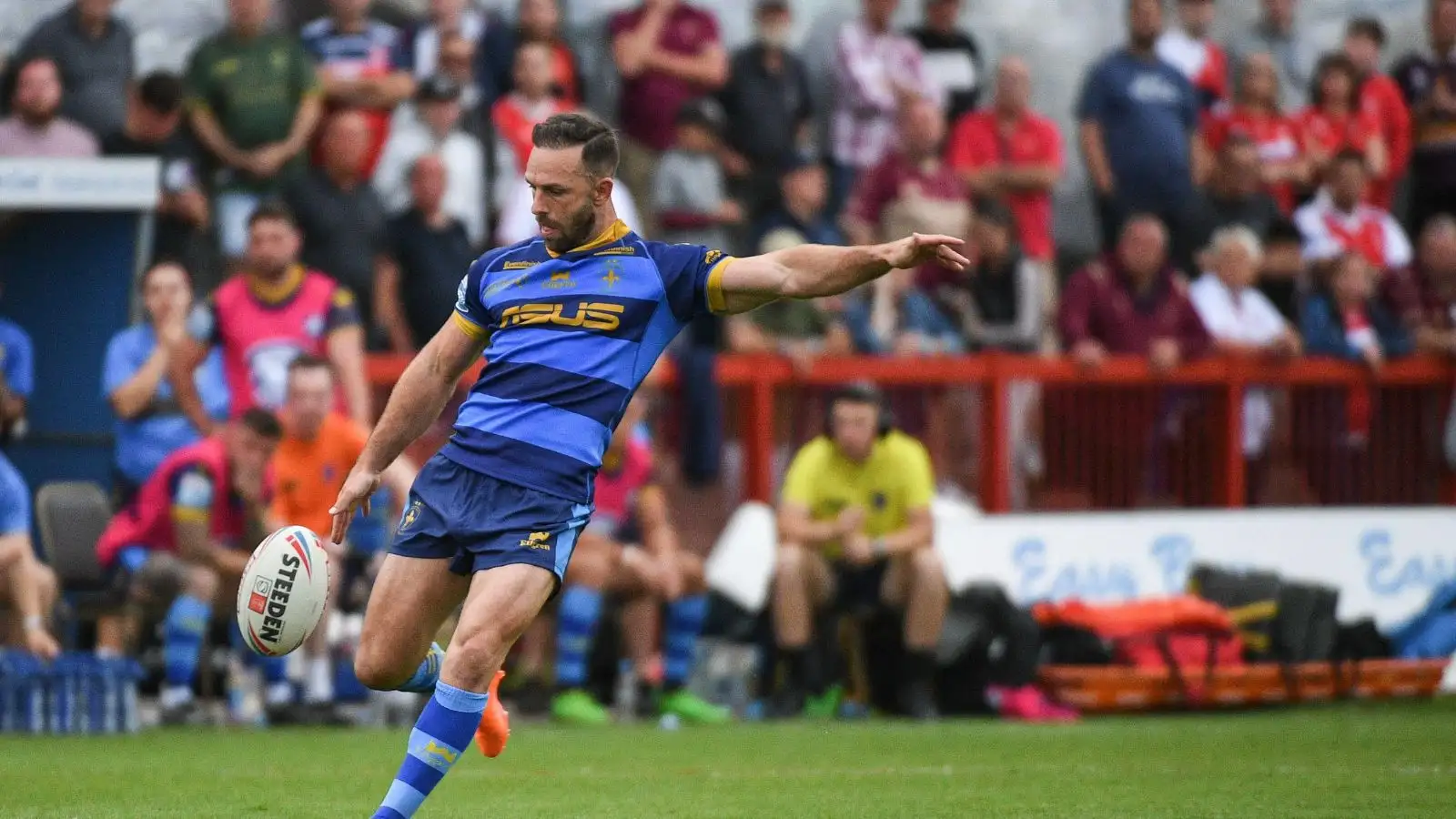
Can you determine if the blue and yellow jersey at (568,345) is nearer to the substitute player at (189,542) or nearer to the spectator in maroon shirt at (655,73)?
the substitute player at (189,542)

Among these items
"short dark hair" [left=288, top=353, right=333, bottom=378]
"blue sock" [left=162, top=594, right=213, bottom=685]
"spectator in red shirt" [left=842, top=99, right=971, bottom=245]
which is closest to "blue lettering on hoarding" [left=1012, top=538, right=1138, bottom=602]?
"spectator in red shirt" [left=842, top=99, right=971, bottom=245]

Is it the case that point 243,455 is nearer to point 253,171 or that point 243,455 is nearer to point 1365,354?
point 253,171

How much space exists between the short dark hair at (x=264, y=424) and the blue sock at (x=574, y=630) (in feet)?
5.83

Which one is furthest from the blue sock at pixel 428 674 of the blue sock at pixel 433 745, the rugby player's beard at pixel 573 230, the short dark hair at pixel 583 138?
the short dark hair at pixel 583 138

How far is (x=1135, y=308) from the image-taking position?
15.5 metres

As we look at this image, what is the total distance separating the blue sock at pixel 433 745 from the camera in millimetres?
6434

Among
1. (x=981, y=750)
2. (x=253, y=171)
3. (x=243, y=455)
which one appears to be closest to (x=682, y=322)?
(x=981, y=750)

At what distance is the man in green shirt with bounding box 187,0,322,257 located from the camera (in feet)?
44.9

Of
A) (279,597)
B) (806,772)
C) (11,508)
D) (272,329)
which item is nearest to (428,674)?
(279,597)

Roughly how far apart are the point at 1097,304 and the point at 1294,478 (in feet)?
6.06

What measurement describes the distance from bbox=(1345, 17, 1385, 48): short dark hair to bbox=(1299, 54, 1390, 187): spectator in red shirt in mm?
421

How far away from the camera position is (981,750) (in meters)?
10.4

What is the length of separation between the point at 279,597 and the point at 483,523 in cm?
74

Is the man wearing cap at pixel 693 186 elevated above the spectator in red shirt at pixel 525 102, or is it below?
below
